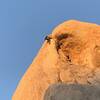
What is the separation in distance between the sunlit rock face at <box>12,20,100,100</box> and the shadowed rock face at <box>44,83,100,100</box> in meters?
3.19

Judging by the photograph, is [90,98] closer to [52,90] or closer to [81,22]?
[52,90]

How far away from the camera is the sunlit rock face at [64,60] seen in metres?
17.9

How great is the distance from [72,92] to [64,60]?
5719 mm

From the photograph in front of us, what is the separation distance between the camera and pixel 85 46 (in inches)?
774

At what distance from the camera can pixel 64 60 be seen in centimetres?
1919

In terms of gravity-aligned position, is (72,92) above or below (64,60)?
below

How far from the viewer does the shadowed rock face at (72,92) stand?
1338 cm

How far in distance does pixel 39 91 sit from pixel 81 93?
4657mm

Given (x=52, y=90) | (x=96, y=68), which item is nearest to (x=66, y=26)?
(x=96, y=68)

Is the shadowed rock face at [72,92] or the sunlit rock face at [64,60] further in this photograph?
the sunlit rock face at [64,60]

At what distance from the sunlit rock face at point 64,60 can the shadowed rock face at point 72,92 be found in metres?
3.19

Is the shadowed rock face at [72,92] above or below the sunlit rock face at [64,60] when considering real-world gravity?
below

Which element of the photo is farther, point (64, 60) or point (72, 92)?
point (64, 60)

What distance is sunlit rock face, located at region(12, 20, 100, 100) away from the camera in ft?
58.7
